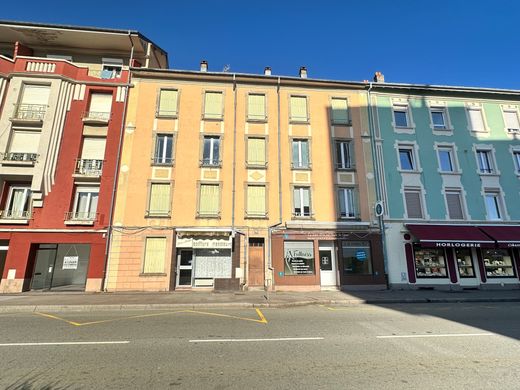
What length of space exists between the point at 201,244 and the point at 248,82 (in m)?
11.5

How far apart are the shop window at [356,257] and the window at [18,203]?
18.4 metres

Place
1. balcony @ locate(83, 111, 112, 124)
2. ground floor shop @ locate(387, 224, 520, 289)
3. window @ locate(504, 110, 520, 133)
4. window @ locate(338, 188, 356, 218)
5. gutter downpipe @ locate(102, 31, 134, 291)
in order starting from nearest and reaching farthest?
1. gutter downpipe @ locate(102, 31, 134, 291)
2. ground floor shop @ locate(387, 224, 520, 289)
3. balcony @ locate(83, 111, 112, 124)
4. window @ locate(338, 188, 356, 218)
5. window @ locate(504, 110, 520, 133)

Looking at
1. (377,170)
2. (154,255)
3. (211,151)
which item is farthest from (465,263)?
(154,255)

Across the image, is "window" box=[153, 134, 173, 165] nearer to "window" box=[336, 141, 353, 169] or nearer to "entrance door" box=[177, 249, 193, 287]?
"entrance door" box=[177, 249, 193, 287]

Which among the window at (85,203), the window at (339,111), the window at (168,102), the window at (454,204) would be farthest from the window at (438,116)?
the window at (85,203)

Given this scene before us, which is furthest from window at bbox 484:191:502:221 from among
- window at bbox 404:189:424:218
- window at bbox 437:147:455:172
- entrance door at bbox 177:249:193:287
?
entrance door at bbox 177:249:193:287

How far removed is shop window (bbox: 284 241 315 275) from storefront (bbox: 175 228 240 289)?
298cm

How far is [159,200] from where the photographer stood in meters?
16.8

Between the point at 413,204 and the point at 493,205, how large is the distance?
18.2 feet

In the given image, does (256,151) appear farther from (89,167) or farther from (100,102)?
(100,102)

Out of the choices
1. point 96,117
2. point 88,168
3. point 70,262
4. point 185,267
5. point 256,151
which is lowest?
point 185,267

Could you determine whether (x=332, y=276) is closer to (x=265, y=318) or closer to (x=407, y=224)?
(x=407, y=224)

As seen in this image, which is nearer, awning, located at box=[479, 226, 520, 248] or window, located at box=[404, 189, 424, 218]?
awning, located at box=[479, 226, 520, 248]

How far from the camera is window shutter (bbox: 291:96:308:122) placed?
19.1m
